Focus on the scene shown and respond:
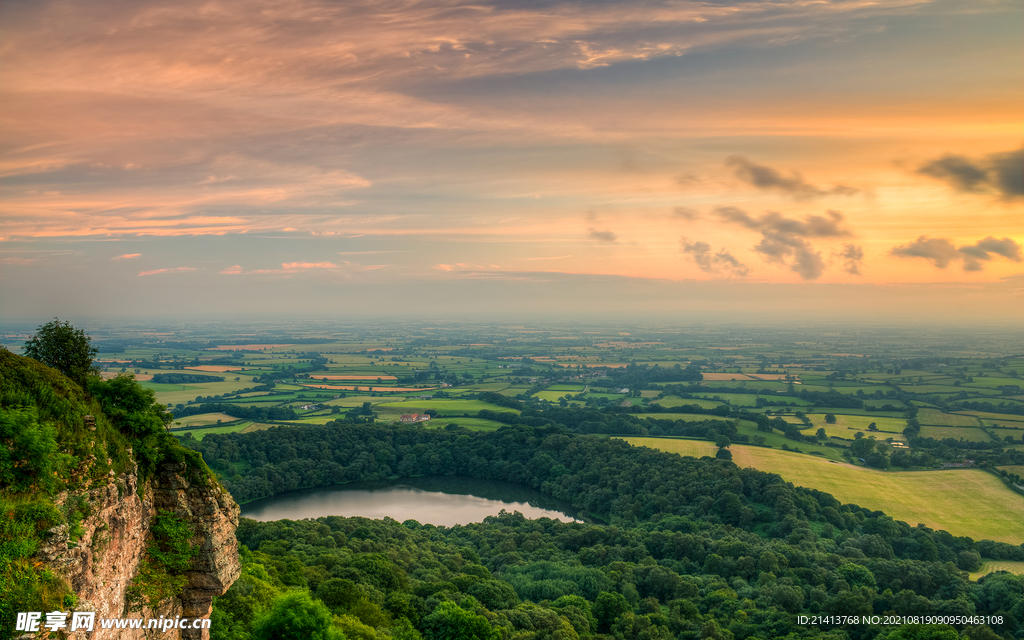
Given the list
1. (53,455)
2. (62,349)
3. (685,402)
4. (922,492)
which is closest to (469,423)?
(685,402)

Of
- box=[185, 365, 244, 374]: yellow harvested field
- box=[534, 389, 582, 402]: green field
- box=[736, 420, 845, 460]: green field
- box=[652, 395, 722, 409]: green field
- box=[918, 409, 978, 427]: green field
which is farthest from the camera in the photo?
box=[185, 365, 244, 374]: yellow harvested field

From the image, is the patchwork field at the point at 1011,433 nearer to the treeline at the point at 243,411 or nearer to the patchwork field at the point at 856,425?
the patchwork field at the point at 856,425

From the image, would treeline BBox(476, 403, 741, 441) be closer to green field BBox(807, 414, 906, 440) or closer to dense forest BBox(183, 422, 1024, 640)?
green field BBox(807, 414, 906, 440)

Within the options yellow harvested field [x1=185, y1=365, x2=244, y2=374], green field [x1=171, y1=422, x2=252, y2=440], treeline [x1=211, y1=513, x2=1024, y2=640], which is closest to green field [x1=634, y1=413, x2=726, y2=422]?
treeline [x1=211, y1=513, x2=1024, y2=640]

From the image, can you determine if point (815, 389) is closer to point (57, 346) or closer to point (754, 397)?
point (754, 397)

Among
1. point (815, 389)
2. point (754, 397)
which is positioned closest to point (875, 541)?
point (754, 397)

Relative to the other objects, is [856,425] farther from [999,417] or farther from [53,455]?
[53,455]
